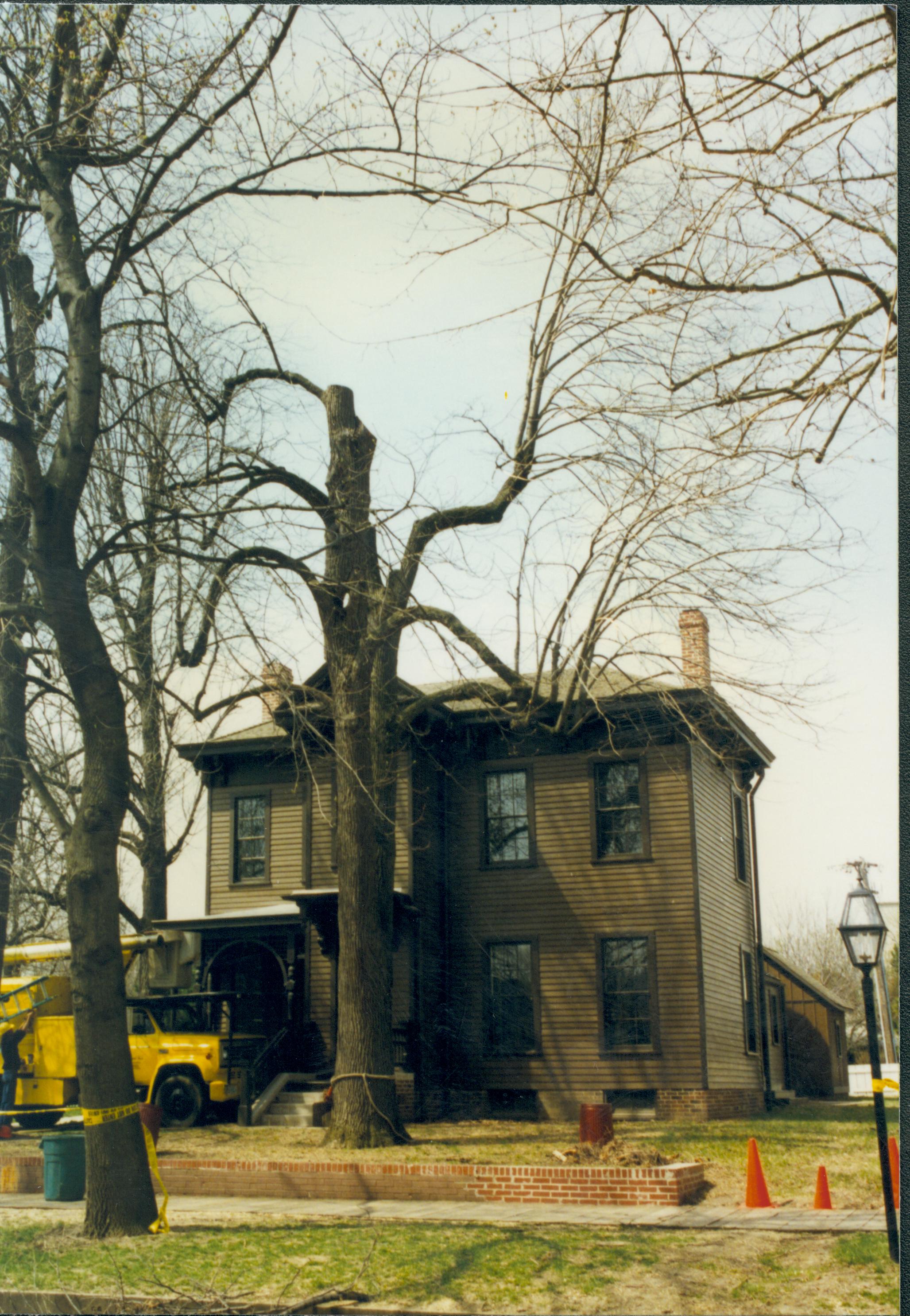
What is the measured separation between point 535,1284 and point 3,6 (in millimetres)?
9283

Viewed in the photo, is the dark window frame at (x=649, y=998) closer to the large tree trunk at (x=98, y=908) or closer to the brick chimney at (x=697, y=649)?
the brick chimney at (x=697, y=649)

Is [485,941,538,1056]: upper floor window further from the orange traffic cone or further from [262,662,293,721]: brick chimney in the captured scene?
[262,662,293,721]: brick chimney

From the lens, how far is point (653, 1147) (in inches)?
578

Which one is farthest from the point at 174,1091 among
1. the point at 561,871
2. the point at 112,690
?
the point at 112,690

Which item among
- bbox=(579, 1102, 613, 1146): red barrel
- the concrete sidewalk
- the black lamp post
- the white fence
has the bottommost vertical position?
the white fence

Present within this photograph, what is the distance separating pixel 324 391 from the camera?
16.8m

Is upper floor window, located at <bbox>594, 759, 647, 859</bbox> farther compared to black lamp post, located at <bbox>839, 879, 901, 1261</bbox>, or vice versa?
upper floor window, located at <bbox>594, 759, 647, 859</bbox>

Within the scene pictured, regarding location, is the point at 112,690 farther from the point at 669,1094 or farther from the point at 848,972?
the point at 848,972

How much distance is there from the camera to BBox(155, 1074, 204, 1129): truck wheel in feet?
57.3

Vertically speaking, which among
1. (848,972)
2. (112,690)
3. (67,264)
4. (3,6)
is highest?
(3,6)

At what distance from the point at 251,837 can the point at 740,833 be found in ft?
30.2


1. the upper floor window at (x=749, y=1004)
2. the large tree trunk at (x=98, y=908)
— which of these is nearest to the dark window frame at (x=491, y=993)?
the upper floor window at (x=749, y=1004)

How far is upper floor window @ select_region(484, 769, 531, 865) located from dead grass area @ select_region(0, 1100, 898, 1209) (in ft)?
14.2

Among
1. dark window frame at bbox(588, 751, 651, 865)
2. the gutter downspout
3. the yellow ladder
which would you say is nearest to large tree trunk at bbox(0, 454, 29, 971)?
the yellow ladder
